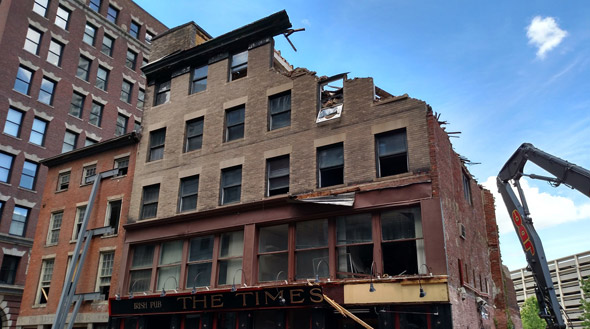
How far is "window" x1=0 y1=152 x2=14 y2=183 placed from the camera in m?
34.8

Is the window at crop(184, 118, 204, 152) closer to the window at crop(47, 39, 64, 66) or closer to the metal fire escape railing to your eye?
the metal fire escape railing

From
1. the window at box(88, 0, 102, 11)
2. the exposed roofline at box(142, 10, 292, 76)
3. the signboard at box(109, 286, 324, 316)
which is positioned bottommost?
the signboard at box(109, 286, 324, 316)

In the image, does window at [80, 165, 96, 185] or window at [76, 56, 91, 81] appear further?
window at [76, 56, 91, 81]

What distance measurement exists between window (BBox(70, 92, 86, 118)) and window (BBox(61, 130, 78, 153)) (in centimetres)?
165

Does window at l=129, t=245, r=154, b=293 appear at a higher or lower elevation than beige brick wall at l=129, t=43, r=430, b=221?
lower

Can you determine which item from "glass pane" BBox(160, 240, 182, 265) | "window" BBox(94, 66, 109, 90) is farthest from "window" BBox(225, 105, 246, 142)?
"window" BBox(94, 66, 109, 90)

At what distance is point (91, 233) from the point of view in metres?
22.3

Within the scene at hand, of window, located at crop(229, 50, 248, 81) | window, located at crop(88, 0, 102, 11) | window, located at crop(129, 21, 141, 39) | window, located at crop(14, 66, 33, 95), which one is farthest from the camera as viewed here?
window, located at crop(129, 21, 141, 39)

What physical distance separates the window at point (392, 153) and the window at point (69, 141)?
31.0m

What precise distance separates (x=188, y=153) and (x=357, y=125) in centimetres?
864

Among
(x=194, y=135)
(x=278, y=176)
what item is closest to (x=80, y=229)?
(x=194, y=135)

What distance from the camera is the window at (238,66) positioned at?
2197cm

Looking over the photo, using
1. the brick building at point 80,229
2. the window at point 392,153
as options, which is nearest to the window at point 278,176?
the window at point 392,153

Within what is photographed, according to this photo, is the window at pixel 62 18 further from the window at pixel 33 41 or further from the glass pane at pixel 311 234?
the glass pane at pixel 311 234
